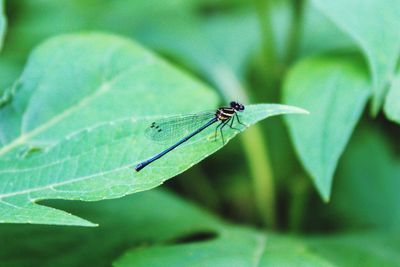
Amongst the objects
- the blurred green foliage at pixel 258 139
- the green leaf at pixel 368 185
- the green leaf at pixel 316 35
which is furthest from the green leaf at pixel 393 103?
the green leaf at pixel 368 185

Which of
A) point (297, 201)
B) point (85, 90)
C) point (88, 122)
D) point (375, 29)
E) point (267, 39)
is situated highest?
point (267, 39)

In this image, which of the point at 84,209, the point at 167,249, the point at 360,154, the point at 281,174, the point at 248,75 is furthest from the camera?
the point at 248,75

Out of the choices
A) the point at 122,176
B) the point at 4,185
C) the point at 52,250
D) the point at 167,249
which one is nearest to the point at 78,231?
the point at 52,250

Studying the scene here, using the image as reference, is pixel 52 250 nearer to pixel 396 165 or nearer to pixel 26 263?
pixel 26 263

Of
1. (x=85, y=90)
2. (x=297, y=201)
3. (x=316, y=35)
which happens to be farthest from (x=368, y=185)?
(x=85, y=90)

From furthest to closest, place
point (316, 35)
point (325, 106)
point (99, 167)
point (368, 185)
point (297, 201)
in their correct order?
point (316, 35) < point (368, 185) < point (297, 201) < point (325, 106) < point (99, 167)

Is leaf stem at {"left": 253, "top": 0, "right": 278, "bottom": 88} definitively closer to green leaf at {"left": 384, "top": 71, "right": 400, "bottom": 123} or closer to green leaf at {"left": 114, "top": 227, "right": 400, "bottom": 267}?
green leaf at {"left": 114, "top": 227, "right": 400, "bottom": 267}

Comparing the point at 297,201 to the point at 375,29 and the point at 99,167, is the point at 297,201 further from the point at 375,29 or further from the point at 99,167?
the point at 99,167

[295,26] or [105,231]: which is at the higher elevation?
[295,26]
